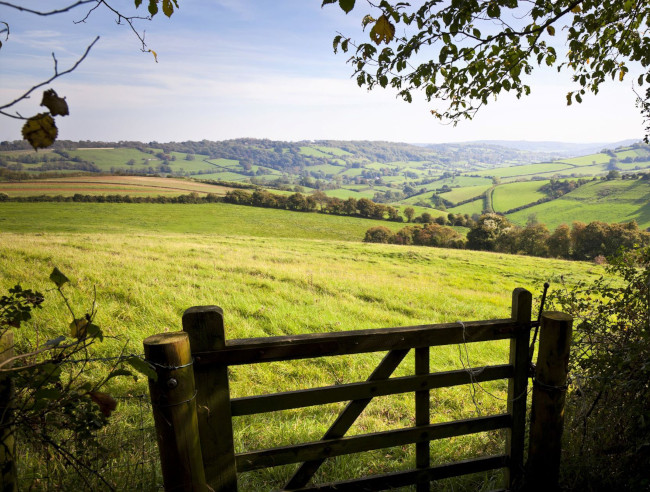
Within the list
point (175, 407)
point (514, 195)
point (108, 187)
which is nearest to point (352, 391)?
point (175, 407)

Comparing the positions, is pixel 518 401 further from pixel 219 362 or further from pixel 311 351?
pixel 219 362

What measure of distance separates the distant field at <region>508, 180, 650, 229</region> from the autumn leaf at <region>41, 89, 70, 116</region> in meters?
59.3

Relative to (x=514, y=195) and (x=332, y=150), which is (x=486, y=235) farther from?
(x=332, y=150)

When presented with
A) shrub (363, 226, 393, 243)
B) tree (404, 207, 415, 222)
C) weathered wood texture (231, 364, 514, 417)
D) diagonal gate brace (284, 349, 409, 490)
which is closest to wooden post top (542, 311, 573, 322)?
weathered wood texture (231, 364, 514, 417)

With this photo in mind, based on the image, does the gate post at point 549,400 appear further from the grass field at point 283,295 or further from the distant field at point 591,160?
the distant field at point 591,160

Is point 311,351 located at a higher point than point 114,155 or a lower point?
lower

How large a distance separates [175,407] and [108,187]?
A: 25.5 m

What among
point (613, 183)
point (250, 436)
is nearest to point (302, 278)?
point (250, 436)

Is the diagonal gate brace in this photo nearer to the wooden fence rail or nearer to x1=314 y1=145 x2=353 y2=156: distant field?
the wooden fence rail

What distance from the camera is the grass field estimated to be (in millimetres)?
4523

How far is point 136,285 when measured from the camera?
30.0 ft

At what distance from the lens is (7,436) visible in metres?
1.79

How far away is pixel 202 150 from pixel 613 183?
80.3 meters

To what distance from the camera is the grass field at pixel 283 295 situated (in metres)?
4.52
